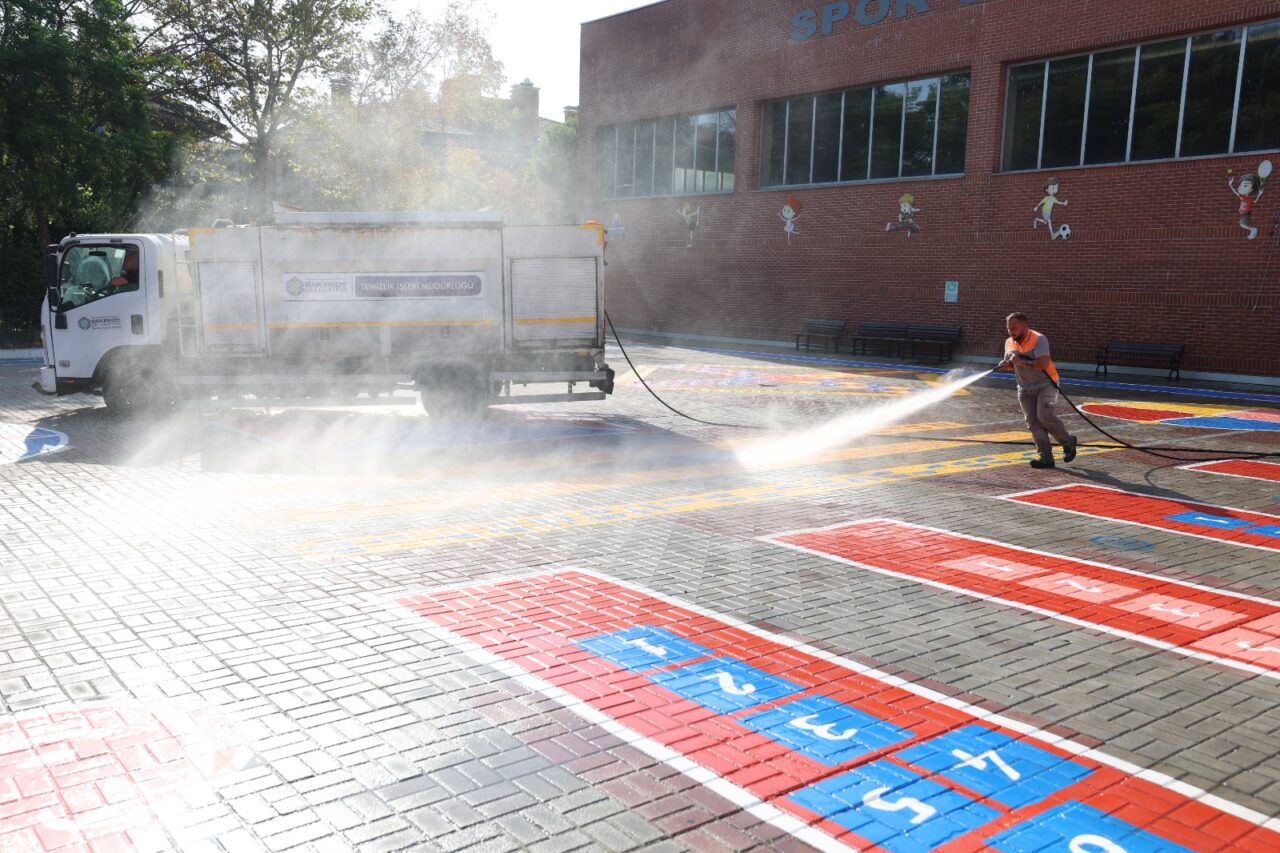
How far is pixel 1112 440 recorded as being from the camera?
45.1 feet

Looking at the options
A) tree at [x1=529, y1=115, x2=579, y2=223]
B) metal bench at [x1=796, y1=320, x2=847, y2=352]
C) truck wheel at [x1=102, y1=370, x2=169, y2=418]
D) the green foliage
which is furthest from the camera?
tree at [x1=529, y1=115, x2=579, y2=223]

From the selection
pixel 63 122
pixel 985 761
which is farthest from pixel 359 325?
pixel 63 122

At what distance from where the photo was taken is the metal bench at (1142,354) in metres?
22.4

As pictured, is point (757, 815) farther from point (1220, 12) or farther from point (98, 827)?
point (1220, 12)

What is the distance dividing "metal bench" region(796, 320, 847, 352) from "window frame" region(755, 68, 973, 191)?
399 centimetres

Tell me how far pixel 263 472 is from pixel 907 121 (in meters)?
22.2

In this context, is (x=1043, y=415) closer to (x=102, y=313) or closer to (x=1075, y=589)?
(x=1075, y=589)

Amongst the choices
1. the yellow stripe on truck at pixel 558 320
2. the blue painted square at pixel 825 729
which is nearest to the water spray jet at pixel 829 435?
the yellow stripe on truck at pixel 558 320

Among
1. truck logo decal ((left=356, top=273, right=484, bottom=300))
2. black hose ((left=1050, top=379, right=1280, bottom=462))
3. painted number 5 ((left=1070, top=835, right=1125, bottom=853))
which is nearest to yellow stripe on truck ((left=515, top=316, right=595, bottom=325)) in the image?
truck logo decal ((left=356, top=273, right=484, bottom=300))

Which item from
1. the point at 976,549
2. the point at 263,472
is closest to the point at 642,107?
the point at 263,472

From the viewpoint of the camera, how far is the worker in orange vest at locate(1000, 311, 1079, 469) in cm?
1118

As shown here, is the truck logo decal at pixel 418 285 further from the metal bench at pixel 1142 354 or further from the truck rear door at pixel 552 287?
the metal bench at pixel 1142 354

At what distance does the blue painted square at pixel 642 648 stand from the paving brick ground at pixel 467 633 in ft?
0.65

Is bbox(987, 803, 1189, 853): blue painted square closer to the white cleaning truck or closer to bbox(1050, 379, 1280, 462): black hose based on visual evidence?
Result: bbox(1050, 379, 1280, 462): black hose
